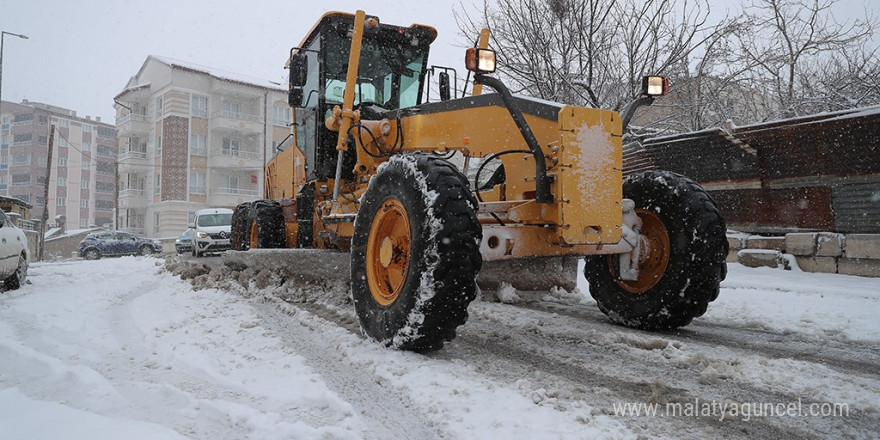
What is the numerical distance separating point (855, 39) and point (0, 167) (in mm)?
91358

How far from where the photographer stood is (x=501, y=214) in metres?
4.04

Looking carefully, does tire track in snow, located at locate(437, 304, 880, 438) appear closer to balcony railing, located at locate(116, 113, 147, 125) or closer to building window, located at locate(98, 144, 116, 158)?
balcony railing, located at locate(116, 113, 147, 125)

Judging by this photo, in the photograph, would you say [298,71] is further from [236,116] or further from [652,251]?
[236,116]

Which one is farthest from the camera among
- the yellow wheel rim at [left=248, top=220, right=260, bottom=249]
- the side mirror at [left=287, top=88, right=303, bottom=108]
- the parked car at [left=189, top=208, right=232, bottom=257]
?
the parked car at [left=189, top=208, right=232, bottom=257]

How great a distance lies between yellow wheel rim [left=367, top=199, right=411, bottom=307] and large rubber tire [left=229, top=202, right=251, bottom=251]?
5.42 meters

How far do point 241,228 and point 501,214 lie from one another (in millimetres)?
6426

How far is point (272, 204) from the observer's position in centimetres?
816

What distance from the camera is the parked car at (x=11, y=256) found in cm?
799

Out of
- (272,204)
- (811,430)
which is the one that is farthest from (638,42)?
(811,430)

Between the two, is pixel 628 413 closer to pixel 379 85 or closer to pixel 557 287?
pixel 557 287

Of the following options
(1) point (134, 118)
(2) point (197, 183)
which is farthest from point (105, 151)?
(2) point (197, 183)

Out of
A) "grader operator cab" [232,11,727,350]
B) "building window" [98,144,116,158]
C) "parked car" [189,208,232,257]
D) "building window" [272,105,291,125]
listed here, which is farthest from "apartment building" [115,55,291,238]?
"building window" [98,144,116,158]

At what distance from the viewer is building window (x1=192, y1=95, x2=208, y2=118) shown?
4062 cm

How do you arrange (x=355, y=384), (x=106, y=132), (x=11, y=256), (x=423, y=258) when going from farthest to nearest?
(x=106, y=132) → (x=11, y=256) → (x=423, y=258) → (x=355, y=384)
